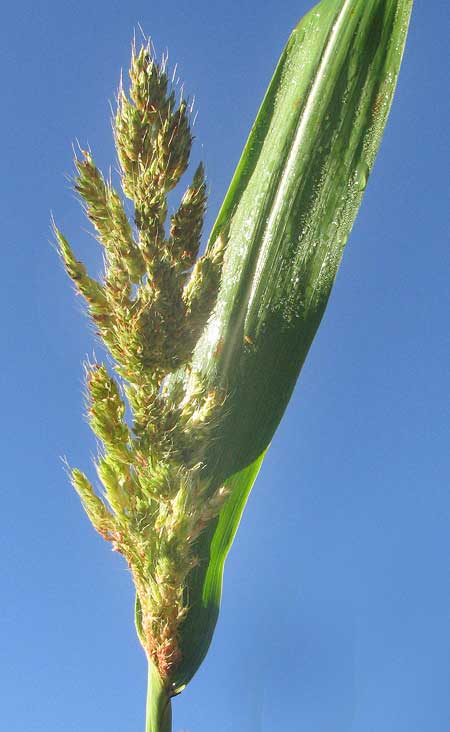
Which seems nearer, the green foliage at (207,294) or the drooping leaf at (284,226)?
the green foliage at (207,294)

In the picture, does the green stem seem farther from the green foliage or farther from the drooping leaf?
the drooping leaf

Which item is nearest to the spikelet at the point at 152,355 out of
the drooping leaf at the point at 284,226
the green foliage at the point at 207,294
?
the green foliage at the point at 207,294

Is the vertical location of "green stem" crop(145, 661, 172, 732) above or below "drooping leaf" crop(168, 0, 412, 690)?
below

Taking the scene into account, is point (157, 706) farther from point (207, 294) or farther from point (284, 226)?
point (284, 226)

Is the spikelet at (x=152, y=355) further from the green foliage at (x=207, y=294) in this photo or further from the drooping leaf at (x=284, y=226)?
the drooping leaf at (x=284, y=226)

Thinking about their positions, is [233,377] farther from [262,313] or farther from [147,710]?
[147,710]

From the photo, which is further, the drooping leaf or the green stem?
the drooping leaf

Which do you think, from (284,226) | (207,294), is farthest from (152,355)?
(284,226)

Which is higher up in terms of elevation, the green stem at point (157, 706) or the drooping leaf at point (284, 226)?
the drooping leaf at point (284, 226)

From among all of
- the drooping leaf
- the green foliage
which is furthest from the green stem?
the drooping leaf
